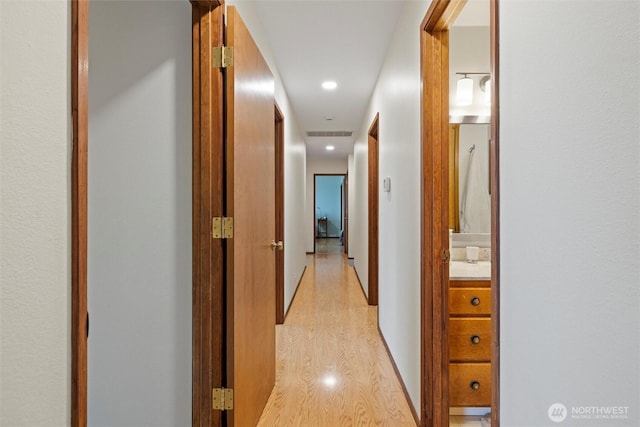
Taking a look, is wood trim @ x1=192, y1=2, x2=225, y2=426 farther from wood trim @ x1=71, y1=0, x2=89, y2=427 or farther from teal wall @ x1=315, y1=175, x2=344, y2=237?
teal wall @ x1=315, y1=175, x2=344, y2=237

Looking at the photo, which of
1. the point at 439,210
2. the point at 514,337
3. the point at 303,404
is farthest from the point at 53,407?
the point at 303,404

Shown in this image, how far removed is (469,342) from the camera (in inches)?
76.0

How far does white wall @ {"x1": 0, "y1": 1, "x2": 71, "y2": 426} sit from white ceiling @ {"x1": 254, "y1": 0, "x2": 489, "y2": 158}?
1964mm

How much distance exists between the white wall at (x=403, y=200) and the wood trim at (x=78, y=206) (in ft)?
5.06

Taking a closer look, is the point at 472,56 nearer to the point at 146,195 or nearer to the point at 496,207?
the point at 496,207

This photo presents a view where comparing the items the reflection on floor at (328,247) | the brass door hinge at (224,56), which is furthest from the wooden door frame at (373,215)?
the reflection on floor at (328,247)

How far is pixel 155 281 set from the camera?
1.56m

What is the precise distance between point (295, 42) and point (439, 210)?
6.17ft

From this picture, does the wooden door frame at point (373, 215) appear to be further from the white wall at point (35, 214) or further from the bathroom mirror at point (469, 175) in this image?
the white wall at point (35, 214)

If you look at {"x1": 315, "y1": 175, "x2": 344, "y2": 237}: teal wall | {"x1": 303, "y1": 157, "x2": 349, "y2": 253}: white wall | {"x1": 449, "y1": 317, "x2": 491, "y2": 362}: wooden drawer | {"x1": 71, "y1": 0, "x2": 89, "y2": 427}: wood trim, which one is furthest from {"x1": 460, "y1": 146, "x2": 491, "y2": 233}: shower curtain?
{"x1": 315, "y1": 175, "x2": 344, "y2": 237}: teal wall

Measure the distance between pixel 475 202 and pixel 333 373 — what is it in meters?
1.58

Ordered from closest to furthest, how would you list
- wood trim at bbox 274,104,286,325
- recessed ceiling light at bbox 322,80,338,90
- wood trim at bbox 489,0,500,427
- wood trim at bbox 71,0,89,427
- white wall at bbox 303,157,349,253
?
1. wood trim at bbox 71,0,89,427
2. wood trim at bbox 489,0,500,427
3. wood trim at bbox 274,104,286,325
4. recessed ceiling light at bbox 322,80,338,90
5. white wall at bbox 303,157,349,253

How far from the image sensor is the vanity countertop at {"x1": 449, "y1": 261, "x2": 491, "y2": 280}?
1953 mm

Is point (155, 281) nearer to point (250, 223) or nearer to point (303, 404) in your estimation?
point (250, 223)
